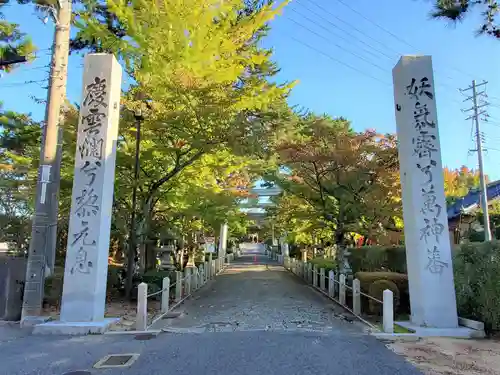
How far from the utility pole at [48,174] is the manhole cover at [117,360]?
400 centimetres

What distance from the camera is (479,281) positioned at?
8.72 metres

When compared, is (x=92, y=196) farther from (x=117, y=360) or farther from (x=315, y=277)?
(x=315, y=277)

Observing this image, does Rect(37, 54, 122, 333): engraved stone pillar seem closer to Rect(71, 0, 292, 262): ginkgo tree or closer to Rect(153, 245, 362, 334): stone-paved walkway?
Rect(153, 245, 362, 334): stone-paved walkway

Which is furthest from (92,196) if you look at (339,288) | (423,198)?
(339,288)

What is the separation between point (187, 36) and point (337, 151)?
6.04 m

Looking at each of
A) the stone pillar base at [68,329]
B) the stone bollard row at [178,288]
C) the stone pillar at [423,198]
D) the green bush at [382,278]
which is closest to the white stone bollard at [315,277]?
the stone bollard row at [178,288]

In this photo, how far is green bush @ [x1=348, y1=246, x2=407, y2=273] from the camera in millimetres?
14641

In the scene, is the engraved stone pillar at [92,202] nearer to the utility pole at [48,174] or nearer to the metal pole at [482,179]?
the utility pole at [48,174]

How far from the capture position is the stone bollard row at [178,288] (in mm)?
8711

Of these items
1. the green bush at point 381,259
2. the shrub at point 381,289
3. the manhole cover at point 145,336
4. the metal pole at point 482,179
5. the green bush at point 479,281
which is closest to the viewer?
the manhole cover at point 145,336

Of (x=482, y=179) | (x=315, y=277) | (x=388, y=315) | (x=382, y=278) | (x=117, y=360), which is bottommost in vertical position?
(x=117, y=360)

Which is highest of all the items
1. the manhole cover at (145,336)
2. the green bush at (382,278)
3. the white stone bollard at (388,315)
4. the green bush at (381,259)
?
the green bush at (381,259)

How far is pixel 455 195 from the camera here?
3059 cm

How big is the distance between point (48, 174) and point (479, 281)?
987 cm
